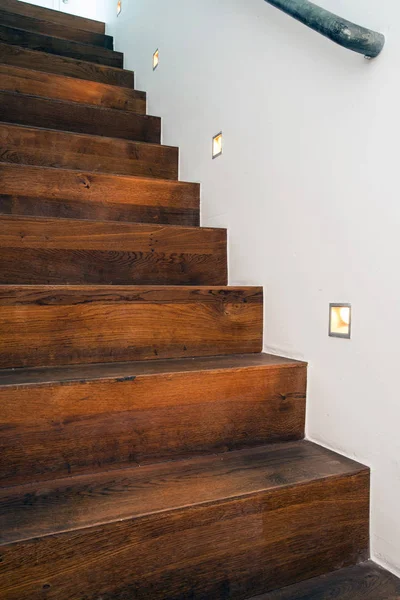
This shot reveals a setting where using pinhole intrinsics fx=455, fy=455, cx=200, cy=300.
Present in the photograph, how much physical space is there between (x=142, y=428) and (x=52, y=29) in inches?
116

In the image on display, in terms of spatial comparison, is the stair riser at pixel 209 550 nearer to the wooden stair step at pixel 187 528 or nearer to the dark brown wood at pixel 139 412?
the wooden stair step at pixel 187 528

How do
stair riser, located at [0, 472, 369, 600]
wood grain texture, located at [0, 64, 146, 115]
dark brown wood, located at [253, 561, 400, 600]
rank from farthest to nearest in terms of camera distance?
wood grain texture, located at [0, 64, 146, 115]
dark brown wood, located at [253, 561, 400, 600]
stair riser, located at [0, 472, 369, 600]

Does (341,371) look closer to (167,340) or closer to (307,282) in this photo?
(307,282)

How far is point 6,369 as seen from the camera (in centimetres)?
101

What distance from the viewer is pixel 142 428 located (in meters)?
0.95

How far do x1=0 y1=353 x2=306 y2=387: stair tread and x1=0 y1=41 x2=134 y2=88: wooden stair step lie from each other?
2.02m

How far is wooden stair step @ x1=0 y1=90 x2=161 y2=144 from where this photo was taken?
1957mm

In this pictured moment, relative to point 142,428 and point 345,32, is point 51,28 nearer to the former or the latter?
point 345,32

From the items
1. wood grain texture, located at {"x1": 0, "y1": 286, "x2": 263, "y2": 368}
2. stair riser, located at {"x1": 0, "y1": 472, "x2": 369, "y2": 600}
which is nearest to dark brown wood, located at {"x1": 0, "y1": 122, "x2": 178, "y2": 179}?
wood grain texture, located at {"x1": 0, "y1": 286, "x2": 263, "y2": 368}

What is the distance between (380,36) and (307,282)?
1.79 ft

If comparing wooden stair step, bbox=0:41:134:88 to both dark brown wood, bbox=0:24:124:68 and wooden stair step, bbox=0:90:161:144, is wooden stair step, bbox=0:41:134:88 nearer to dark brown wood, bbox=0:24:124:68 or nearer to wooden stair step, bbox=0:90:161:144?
dark brown wood, bbox=0:24:124:68

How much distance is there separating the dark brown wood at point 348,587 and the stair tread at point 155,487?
0.19m

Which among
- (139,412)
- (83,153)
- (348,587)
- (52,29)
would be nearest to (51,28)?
(52,29)

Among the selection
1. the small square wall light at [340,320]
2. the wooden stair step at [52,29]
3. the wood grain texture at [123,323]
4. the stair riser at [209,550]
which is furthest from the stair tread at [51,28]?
the stair riser at [209,550]
